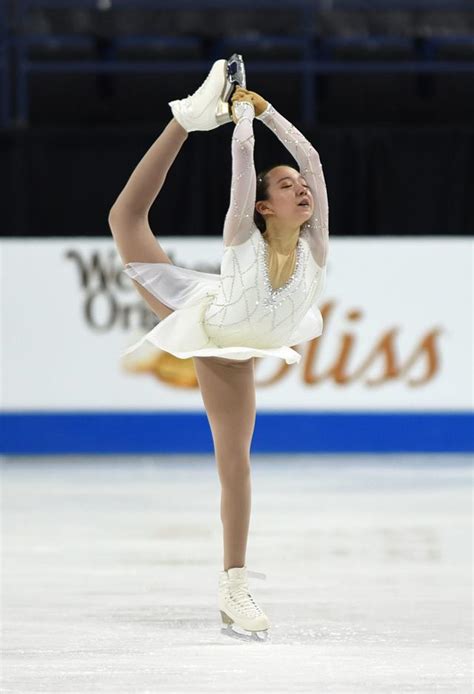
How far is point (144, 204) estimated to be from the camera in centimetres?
322

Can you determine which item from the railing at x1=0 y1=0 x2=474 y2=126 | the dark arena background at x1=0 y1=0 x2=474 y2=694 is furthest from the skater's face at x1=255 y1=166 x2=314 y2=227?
the railing at x1=0 y1=0 x2=474 y2=126

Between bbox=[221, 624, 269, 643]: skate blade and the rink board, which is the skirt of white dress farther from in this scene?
the rink board

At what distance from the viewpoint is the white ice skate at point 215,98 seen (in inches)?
119

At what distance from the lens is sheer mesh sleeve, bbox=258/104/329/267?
10.2ft

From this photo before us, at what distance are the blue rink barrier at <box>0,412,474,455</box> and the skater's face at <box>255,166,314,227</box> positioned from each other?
3970mm

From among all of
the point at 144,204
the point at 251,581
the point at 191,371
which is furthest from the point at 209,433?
the point at 144,204

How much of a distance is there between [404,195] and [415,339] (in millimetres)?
808

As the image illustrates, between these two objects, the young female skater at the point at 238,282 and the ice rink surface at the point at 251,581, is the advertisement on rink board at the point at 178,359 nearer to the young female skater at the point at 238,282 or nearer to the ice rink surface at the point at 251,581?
the ice rink surface at the point at 251,581

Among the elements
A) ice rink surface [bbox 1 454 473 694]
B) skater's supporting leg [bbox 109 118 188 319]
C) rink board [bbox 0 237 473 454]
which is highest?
skater's supporting leg [bbox 109 118 188 319]

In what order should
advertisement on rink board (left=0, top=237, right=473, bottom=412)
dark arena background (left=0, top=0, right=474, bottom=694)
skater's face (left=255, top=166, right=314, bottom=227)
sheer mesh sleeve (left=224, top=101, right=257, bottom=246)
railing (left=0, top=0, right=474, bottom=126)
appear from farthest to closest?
1. railing (left=0, top=0, right=474, bottom=126)
2. advertisement on rink board (left=0, top=237, right=473, bottom=412)
3. dark arena background (left=0, top=0, right=474, bottom=694)
4. skater's face (left=255, top=166, right=314, bottom=227)
5. sheer mesh sleeve (left=224, top=101, right=257, bottom=246)

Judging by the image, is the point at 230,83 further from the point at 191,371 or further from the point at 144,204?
the point at 191,371

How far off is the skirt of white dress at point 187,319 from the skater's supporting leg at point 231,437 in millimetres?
71

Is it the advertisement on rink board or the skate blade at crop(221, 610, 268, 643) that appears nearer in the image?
the skate blade at crop(221, 610, 268, 643)

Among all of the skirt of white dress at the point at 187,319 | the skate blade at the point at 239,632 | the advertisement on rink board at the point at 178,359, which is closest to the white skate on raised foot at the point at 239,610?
the skate blade at the point at 239,632
